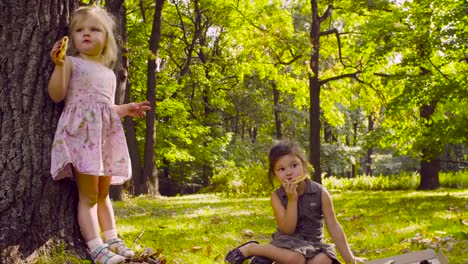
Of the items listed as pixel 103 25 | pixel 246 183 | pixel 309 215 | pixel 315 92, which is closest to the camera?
pixel 103 25

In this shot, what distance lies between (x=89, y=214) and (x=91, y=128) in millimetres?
609

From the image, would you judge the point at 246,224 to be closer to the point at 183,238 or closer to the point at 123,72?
the point at 183,238

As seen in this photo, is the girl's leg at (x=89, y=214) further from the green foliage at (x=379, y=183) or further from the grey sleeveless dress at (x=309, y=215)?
the green foliage at (x=379, y=183)

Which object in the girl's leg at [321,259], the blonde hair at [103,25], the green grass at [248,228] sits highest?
the blonde hair at [103,25]

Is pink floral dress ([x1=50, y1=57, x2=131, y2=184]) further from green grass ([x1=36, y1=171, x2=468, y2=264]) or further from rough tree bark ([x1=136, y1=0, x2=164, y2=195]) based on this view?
rough tree bark ([x1=136, y1=0, x2=164, y2=195])

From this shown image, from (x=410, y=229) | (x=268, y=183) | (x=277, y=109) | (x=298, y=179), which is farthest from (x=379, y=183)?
(x=298, y=179)

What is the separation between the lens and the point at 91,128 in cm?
351

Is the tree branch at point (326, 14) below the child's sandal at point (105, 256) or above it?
above

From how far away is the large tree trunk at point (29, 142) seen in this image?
323 centimetres

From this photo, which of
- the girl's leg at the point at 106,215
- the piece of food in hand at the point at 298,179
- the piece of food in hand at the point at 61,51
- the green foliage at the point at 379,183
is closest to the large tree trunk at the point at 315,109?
the green foliage at the point at 379,183

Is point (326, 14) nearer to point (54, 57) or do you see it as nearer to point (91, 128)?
point (91, 128)

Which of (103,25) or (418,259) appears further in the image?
(103,25)

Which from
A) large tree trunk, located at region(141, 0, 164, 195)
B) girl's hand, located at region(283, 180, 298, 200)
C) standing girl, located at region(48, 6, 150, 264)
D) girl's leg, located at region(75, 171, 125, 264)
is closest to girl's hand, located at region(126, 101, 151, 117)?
standing girl, located at region(48, 6, 150, 264)

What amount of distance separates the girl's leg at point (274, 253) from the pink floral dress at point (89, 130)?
47.0 inches
